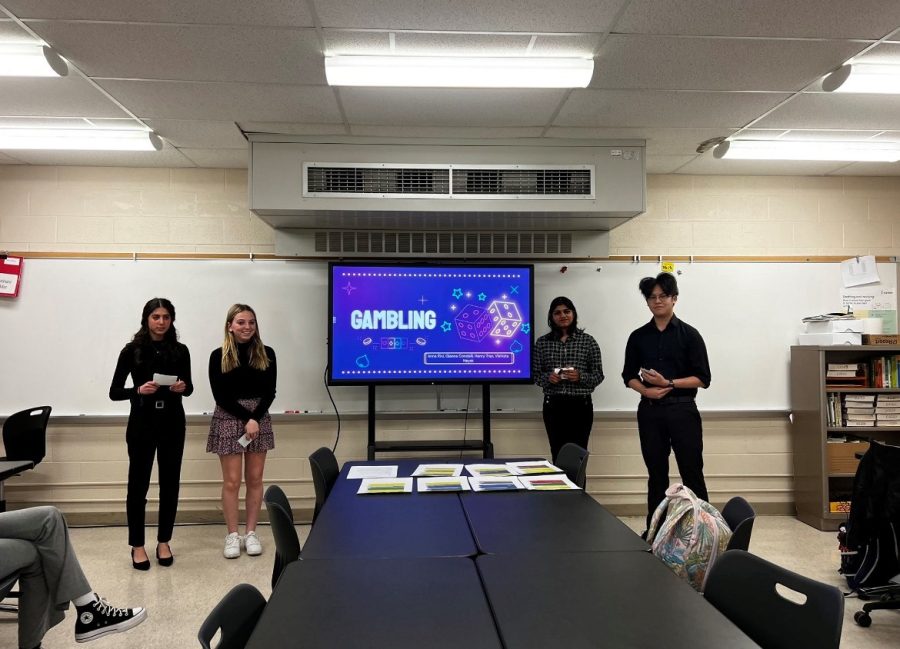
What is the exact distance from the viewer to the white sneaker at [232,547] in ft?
11.8

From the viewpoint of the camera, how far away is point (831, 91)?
119 inches

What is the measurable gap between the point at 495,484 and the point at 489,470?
0.30 meters

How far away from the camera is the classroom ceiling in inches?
91.9

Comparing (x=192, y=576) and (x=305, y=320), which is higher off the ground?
(x=305, y=320)

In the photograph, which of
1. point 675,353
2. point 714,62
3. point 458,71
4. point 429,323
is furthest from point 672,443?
point 458,71

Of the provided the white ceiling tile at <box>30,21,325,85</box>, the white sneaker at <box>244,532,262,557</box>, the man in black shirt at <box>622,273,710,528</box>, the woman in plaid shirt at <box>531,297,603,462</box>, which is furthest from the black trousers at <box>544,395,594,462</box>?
the white ceiling tile at <box>30,21,325,85</box>

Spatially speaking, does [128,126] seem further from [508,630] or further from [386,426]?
[508,630]

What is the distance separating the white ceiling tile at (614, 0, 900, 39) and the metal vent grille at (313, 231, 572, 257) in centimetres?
196

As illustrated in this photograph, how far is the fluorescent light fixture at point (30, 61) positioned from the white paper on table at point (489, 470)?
2707 millimetres

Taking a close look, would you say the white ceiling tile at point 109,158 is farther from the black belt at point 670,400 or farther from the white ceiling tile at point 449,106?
the black belt at point 670,400

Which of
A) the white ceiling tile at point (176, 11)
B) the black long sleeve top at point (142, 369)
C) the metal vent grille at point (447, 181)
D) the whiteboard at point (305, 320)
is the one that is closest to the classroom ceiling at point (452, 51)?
the white ceiling tile at point (176, 11)

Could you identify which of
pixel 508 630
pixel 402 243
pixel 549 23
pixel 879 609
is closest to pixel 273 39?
pixel 549 23

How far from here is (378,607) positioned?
4.48 ft

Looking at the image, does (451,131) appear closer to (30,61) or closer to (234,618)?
(30,61)
